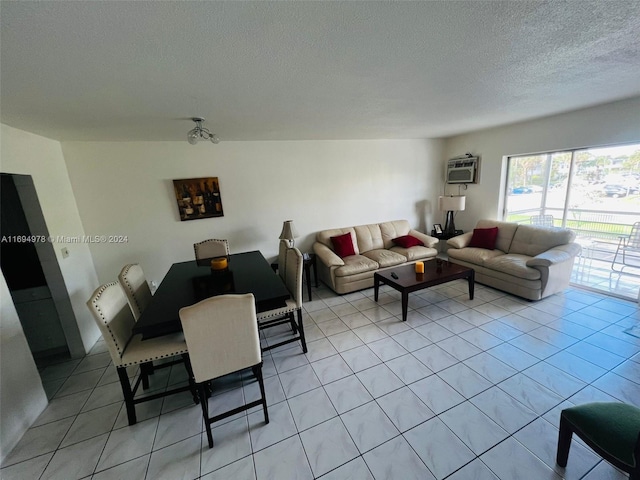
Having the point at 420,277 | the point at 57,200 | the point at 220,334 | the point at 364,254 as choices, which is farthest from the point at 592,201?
the point at 57,200

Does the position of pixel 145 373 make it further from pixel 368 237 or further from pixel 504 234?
pixel 504 234

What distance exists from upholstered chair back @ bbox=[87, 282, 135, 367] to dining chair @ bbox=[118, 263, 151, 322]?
119mm

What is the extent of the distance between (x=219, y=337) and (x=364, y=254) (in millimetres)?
3136

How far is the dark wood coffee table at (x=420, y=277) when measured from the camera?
3084 mm

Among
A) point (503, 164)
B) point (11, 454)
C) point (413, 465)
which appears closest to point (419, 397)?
point (413, 465)

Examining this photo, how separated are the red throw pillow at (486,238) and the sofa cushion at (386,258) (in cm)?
129

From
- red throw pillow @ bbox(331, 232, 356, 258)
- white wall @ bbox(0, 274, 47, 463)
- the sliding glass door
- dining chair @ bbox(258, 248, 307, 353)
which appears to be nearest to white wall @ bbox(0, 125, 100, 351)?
white wall @ bbox(0, 274, 47, 463)

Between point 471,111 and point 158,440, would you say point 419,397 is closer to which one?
point 158,440

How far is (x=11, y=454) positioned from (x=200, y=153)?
3319mm

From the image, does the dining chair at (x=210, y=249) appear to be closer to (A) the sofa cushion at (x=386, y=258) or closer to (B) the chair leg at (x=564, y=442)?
(A) the sofa cushion at (x=386, y=258)

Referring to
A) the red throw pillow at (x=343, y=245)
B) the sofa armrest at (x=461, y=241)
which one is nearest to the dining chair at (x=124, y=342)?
the red throw pillow at (x=343, y=245)

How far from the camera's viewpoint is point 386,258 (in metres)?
4.13

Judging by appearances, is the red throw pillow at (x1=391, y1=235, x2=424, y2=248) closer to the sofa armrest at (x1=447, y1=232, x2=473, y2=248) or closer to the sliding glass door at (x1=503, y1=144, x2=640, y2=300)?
the sofa armrest at (x1=447, y1=232, x2=473, y2=248)

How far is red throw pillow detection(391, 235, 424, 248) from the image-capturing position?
4566mm
